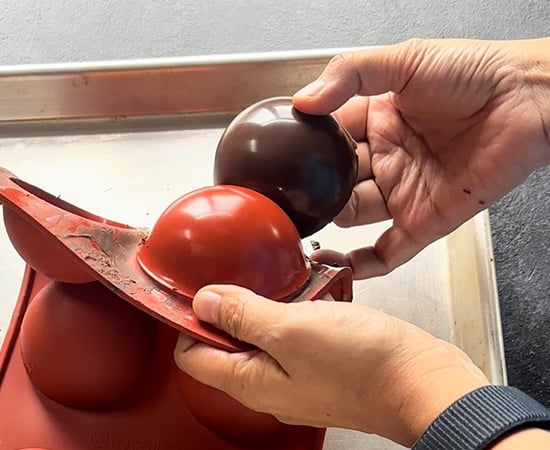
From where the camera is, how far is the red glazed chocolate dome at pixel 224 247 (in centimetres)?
56

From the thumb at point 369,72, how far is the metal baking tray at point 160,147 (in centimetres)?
18

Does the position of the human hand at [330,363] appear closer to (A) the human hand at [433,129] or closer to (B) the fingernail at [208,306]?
(B) the fingernail at [208,306]

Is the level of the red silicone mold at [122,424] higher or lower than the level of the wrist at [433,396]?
lower

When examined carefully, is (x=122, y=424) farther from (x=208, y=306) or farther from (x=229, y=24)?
(x=229, y=24)

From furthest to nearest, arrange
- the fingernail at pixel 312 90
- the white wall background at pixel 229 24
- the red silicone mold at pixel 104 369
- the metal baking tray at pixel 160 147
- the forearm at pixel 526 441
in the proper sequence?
the white wall background at pixel 229 24
the metal baking tray at pixel 160 147
the fingernail at pixel 312 90
the red silicone mold at pixel 104 369
the forearm at pixel 526 441

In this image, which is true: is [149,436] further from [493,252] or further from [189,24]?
[189,24]

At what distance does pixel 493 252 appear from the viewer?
0.92m

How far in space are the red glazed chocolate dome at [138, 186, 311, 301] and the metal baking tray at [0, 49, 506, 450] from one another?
28 centimetres

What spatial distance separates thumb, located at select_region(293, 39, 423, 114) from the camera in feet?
2.43

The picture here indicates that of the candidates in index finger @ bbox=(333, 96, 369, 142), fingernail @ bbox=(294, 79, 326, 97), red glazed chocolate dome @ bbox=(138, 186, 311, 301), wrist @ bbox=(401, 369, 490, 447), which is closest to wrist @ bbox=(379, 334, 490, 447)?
wrist @ bbox=(401, 369, 490, 447)

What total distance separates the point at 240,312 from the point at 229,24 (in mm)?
739

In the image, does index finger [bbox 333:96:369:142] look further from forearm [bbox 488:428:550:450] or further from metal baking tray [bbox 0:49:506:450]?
forearm [bbox 488:428:550:450]

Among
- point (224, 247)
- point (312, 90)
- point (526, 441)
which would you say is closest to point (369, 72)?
point (312, 90)

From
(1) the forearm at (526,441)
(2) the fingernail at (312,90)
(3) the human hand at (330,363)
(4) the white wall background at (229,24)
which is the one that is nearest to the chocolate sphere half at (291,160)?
(2) the fingernail at (312,90)
